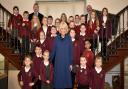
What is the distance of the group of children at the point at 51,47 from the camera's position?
20.4 feet

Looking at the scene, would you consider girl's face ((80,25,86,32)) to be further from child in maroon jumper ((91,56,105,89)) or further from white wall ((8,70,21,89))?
white wall ((8,70,21,89))

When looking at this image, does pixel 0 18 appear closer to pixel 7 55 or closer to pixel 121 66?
pixel 7 55

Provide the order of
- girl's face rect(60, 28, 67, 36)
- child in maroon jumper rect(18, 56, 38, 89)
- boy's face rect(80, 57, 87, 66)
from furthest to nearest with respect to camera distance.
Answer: child in maroon jumper rect(18, 56, 38, 89) → boy's face rect(80, 57, 87, 66) → girl's face rect(60, 28, 67, 36)

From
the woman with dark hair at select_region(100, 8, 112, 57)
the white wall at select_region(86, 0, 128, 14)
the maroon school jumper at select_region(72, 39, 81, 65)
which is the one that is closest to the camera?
the maroon school jumper at select_region(72, 39, 81, 65)

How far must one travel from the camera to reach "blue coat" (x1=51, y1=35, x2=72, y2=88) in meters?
6.09

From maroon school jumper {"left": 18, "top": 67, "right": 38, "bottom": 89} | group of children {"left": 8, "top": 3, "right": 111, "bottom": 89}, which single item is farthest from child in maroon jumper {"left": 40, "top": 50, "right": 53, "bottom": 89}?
maroon school jumper {"left": 18, "top": 67, "right": 38, "bottom": 89}

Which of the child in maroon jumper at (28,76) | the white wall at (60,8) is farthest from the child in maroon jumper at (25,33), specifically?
the white wall at (60,8)

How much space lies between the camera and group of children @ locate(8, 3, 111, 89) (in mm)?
6207

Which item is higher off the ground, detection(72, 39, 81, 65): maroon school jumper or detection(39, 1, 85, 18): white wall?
detection(39, 1, 85, 18): white wall

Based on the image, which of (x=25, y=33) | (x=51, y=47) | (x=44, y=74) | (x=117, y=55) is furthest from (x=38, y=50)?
(x=117, y=55)

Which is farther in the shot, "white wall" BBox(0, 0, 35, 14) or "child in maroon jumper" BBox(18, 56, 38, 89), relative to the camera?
"white wall" BBox(0, 0, 35, 14)

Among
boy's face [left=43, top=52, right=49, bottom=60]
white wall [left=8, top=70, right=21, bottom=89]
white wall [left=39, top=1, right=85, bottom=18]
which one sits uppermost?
white wall [left=39, top=1, right=85, bottom=18]

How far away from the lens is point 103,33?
26.5 feet

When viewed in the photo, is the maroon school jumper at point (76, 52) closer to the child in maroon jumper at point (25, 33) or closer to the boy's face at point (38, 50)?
the boy's face at point (38, 50)
